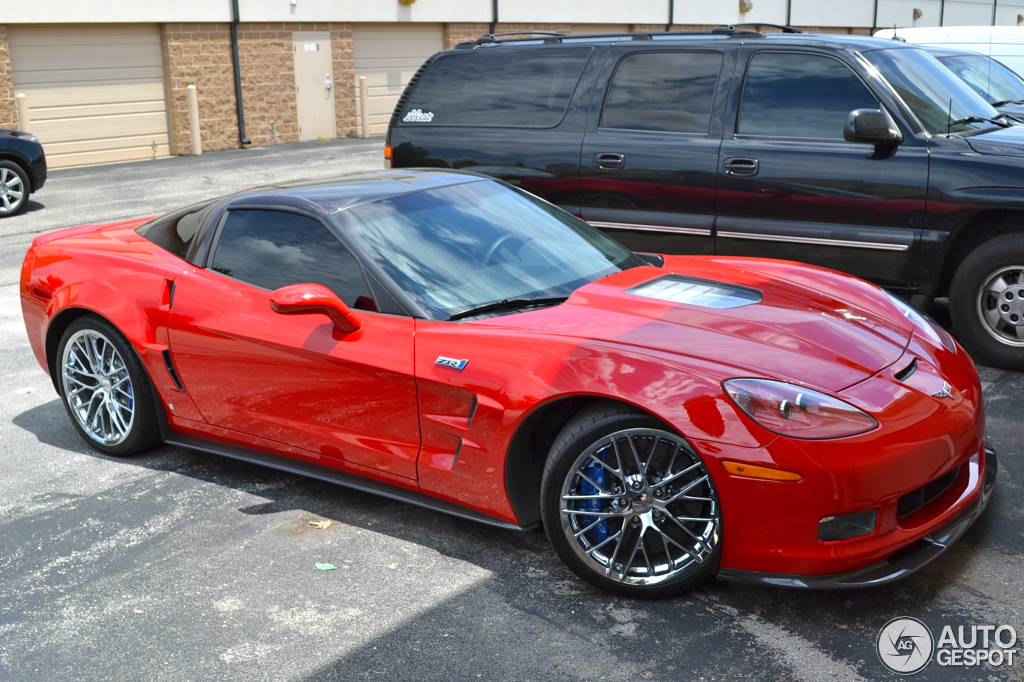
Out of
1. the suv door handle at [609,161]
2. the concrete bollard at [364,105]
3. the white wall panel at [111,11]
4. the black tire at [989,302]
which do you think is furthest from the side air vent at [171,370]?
the concrete bollard at [364,105]

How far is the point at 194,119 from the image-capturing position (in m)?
20.7

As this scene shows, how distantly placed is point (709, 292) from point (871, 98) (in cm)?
267

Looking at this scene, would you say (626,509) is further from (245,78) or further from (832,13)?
(832,13)

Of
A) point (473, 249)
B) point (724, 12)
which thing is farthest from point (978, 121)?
point (724, 12)

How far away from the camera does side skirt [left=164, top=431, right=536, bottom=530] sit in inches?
147

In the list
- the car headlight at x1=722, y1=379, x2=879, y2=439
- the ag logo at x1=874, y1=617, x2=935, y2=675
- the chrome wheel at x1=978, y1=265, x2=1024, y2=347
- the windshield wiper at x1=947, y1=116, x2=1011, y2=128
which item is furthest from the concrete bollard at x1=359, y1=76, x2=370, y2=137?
the ag logo at x1=874, y1=617, x2=935, y2=675

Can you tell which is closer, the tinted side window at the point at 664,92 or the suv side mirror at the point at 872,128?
the suv side mirror at the point at 872,128

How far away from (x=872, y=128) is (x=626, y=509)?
3.31m

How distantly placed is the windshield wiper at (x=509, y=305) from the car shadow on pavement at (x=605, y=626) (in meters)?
0.87

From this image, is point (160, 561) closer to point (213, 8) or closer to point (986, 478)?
point (986, 478)

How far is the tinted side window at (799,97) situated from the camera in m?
6.06

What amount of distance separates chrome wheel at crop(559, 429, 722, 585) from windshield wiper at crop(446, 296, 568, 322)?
0.77m

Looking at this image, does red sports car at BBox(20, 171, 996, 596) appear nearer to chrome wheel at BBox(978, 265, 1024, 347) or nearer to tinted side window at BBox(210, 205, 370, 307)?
tinted side window at BBox(210, 205, 370, 307)

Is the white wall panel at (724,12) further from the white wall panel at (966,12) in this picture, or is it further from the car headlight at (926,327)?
the car headlight at (926,327)
